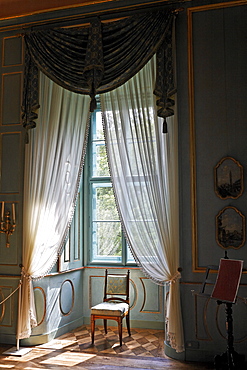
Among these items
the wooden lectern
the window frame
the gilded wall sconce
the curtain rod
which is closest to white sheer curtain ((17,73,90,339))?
the gilded wall sconce

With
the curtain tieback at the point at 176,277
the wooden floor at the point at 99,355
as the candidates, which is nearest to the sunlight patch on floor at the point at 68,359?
the wooden floor at the point at 99,355

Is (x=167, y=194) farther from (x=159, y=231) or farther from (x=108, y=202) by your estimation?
(x=108, y=202)

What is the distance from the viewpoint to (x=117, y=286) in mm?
4938

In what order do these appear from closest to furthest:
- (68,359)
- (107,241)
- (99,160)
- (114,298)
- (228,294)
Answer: (228,294) < (68,359) < (114,298) < (107,241) < (99,160)

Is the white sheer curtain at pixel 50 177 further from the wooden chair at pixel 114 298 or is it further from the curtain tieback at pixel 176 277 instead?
the curtain tieback at pixel 176 277

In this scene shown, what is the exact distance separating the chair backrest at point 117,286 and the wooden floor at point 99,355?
1.61 ft

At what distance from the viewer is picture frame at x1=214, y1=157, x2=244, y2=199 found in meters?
3.91

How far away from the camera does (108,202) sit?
562 centimetres

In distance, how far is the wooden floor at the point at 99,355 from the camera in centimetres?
382

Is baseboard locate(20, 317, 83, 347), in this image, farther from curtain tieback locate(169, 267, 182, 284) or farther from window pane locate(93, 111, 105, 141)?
window pane locate(93, 111, 105, 141)

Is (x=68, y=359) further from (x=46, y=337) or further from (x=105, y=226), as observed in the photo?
(x=105, y=226)

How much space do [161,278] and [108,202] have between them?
6.07ft

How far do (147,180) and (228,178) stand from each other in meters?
0.79

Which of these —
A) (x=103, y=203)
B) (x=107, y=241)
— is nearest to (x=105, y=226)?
(x=107, y=241)
